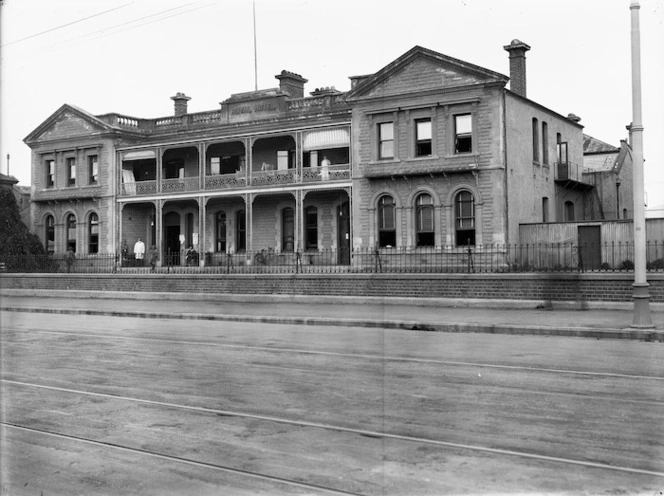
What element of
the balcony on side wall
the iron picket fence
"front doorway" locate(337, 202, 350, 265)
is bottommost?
the iron picket fence

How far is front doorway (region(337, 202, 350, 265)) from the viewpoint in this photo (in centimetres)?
3662

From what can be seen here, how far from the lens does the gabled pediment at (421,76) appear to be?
1208 inches

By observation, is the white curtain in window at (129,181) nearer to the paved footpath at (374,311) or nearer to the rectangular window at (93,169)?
the rectangular window at (93,169)

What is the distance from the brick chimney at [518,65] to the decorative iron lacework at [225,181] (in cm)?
1408

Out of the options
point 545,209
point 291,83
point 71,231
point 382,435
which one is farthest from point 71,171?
point 382,435

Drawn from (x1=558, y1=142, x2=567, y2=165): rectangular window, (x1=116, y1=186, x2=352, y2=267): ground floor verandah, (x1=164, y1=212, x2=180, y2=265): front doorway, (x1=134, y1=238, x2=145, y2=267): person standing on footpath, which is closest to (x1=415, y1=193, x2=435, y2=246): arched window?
(x1=116, y1=186, x2=352, y2=267): ground floor verandah

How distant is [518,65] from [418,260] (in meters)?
11.3

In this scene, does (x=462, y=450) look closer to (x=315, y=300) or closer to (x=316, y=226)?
(x=315, y=300)

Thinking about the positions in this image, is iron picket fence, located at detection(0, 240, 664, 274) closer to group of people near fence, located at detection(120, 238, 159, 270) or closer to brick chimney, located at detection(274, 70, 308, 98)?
group of people near fence, located at detection(120, 238, 159, 270)

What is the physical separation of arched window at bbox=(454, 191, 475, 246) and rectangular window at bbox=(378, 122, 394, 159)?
3.89 m

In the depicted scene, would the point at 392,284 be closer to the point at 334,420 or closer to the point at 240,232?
the point at 334,420

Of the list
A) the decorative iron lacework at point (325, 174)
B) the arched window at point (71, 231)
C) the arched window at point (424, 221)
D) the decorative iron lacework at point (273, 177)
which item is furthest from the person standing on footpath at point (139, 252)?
the arched window at point (424, 221)

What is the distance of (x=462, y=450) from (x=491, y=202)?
25115mm

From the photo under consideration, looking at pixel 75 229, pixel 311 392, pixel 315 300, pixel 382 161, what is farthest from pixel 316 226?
pixel 311 392
